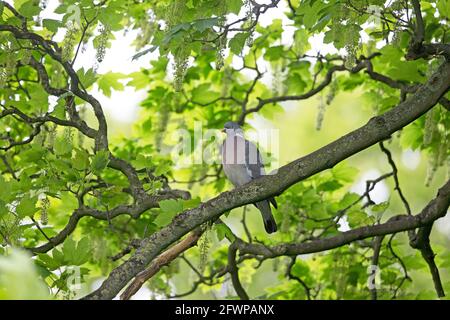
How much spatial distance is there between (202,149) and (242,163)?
1130 mm

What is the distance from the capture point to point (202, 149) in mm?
6934

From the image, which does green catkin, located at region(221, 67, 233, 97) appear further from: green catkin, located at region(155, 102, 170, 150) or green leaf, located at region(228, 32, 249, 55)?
green leaf, located at region(228, 32, 249, 55)

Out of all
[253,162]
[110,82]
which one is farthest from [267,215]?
[110,82]

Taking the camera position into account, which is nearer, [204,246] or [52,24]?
[204,246]

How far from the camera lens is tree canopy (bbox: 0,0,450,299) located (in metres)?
3.66

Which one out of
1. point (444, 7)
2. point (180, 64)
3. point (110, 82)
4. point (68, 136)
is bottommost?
point (68, 136)

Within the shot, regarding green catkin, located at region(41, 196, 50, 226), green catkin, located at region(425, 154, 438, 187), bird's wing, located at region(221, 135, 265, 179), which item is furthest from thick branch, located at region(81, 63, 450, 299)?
bird's wing, located at region(221, 135, 265, 179)

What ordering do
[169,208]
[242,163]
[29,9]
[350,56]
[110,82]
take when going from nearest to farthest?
[169,208]
[350,56]
[29,9]
[242,163]
[110,82]

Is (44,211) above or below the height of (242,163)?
below

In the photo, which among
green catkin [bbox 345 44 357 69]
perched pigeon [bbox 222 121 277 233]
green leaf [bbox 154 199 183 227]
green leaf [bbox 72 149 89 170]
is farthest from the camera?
perched pigeon [bbox 222 121 277 233]

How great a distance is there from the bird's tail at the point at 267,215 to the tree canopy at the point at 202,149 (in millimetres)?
123

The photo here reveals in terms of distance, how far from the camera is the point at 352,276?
19.7ft

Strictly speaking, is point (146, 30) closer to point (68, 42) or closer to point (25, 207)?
point (68, 42)
